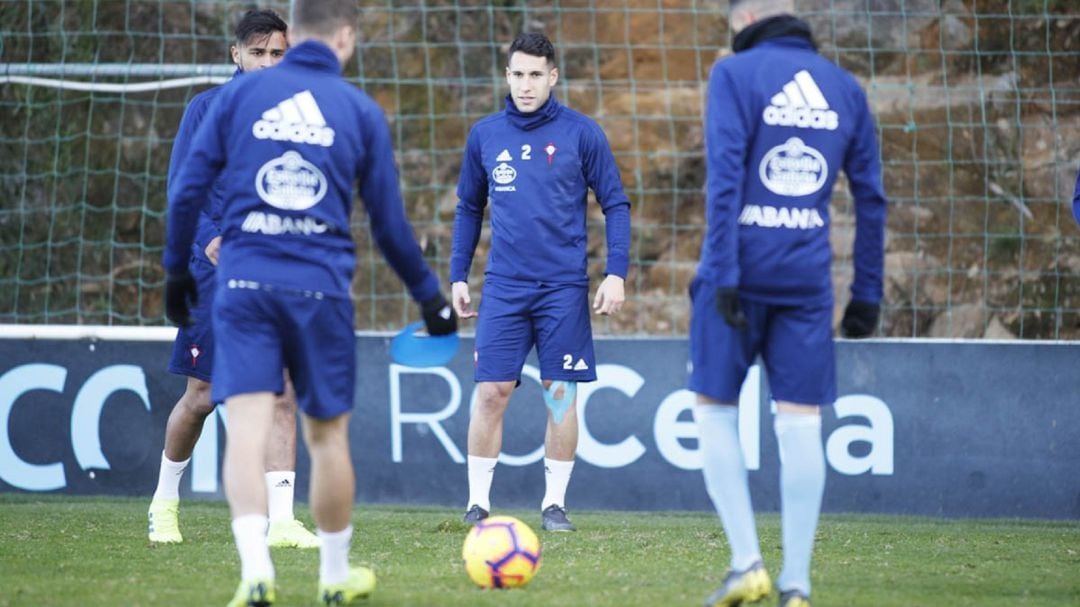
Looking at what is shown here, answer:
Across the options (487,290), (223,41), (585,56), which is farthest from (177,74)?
(487,290)

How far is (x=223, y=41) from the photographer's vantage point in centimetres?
1136

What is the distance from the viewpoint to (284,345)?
170 inches

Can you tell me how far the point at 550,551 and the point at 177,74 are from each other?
227 inches

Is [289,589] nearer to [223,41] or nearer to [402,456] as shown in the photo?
[402,456]

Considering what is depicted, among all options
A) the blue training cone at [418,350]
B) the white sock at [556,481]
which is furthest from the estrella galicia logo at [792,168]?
the white sock at [556,481]

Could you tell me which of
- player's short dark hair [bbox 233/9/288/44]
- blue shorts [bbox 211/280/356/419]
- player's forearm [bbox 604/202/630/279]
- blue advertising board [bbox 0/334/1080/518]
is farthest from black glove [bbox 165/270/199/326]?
blue advertising board [bbox 0/334/1080/518]

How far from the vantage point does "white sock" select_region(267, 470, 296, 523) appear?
243 inches

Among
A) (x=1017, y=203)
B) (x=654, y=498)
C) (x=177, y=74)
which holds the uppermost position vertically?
(x=177, y=74)

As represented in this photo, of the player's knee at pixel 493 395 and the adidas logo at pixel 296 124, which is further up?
the adidas logo at pixel 296 124

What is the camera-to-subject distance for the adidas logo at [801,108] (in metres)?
4.35

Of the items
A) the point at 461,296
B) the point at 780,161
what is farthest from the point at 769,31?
the point at 461,296

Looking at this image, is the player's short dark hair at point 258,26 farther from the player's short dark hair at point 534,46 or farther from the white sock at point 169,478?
the white sock at point 169,478

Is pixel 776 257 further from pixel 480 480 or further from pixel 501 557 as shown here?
pixel 480 480

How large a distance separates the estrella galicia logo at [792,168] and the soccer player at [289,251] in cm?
107
